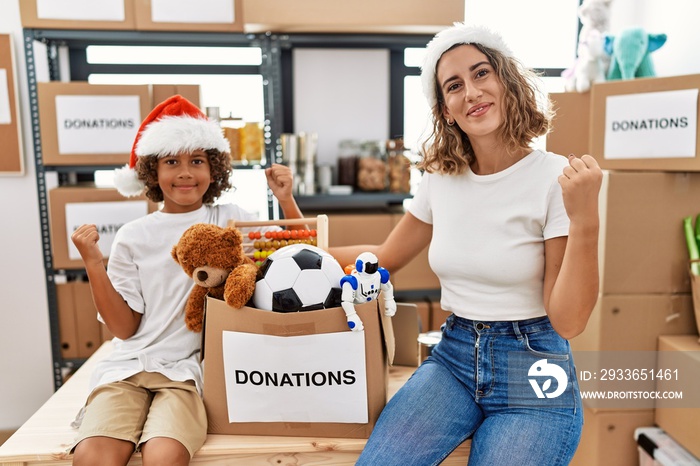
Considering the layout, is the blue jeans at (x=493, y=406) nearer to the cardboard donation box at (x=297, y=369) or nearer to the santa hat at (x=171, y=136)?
the cardboard donation box at (x=297, y=369)

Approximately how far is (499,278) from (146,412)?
2.83 ft

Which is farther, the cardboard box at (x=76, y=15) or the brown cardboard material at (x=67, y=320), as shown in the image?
the brown cardboard material at (x=67, y=320)

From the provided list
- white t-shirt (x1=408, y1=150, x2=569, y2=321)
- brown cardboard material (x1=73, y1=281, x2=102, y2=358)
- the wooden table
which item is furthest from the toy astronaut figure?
brown cardboard material (x1=73, y1=281, x2=102, y2=358)

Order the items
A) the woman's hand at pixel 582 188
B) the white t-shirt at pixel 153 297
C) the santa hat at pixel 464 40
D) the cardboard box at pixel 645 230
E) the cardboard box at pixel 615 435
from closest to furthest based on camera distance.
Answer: the woman's hand at pixel 582 188, the santa hat at pixel 464 40, the white t-shirt at pixel 153 297, the cardboard box at pixel 645 230, the cardboard box at pixel 615 435

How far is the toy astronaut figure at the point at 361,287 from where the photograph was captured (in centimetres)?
117

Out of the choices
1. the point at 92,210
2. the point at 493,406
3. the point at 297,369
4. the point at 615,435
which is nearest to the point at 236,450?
the point at 297,369

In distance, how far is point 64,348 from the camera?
2.33m

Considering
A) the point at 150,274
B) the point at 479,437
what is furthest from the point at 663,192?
the point at 150,274

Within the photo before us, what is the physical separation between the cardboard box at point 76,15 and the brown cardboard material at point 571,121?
1.65 m

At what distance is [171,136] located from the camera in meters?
1.48

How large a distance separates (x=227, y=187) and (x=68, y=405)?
722 mm

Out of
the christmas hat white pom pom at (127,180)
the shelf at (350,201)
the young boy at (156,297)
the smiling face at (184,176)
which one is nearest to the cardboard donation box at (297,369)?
the young boy at (156,297)

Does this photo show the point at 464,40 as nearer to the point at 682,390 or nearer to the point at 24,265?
the point at 682,390

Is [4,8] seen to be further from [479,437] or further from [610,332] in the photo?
[610,332]
